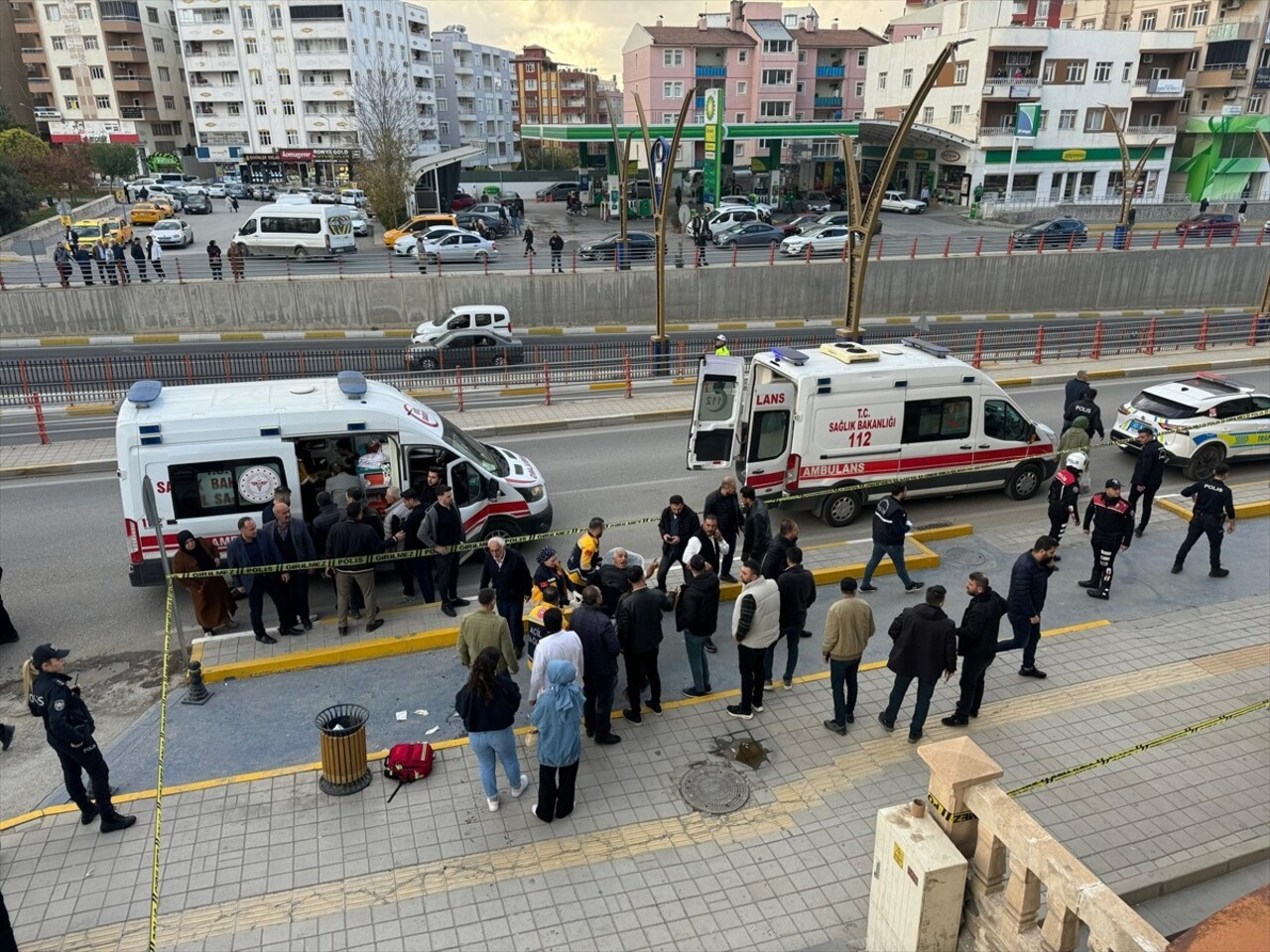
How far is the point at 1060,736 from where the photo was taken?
8172mm

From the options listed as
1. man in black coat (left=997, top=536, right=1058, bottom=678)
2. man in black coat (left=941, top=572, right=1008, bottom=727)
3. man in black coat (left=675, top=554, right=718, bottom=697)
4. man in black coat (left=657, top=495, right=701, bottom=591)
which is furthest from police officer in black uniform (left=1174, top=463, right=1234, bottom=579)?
man in black coat (left=675, top=554, right=718, bottom=697)

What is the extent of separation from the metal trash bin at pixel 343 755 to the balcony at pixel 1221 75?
75651 millimetres

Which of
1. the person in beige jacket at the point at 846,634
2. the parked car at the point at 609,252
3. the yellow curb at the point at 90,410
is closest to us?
the person in beige jacket at the point at 846,634

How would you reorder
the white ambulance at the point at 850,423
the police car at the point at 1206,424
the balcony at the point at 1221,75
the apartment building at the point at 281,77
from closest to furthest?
the white ambulance at the point at 850,423 < the police car at the point at 1206,424 < the balcony at the point at 1221,75 < the apartment building at the point at 281,77

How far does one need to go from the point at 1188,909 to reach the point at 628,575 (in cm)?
498

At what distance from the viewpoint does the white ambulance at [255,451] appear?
9984 millimetres

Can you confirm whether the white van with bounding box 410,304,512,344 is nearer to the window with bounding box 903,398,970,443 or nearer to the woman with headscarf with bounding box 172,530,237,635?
the window with bounding box 903,398,970,443

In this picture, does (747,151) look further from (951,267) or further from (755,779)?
(755,779)

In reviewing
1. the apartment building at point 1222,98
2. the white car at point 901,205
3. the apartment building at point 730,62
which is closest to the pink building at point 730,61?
the apartment building at point 730,62

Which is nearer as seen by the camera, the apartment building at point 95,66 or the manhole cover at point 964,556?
the manhole cover at point 964,556

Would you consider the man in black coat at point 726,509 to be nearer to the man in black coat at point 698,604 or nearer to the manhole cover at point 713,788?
the man in black coat at point 698,604

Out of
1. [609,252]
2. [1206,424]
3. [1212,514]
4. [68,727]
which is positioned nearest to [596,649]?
[68,727]

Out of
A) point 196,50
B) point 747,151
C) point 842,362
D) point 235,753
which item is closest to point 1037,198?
point 747,151

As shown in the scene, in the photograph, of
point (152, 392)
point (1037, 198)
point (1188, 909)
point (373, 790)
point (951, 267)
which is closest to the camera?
point (1188, 909)
